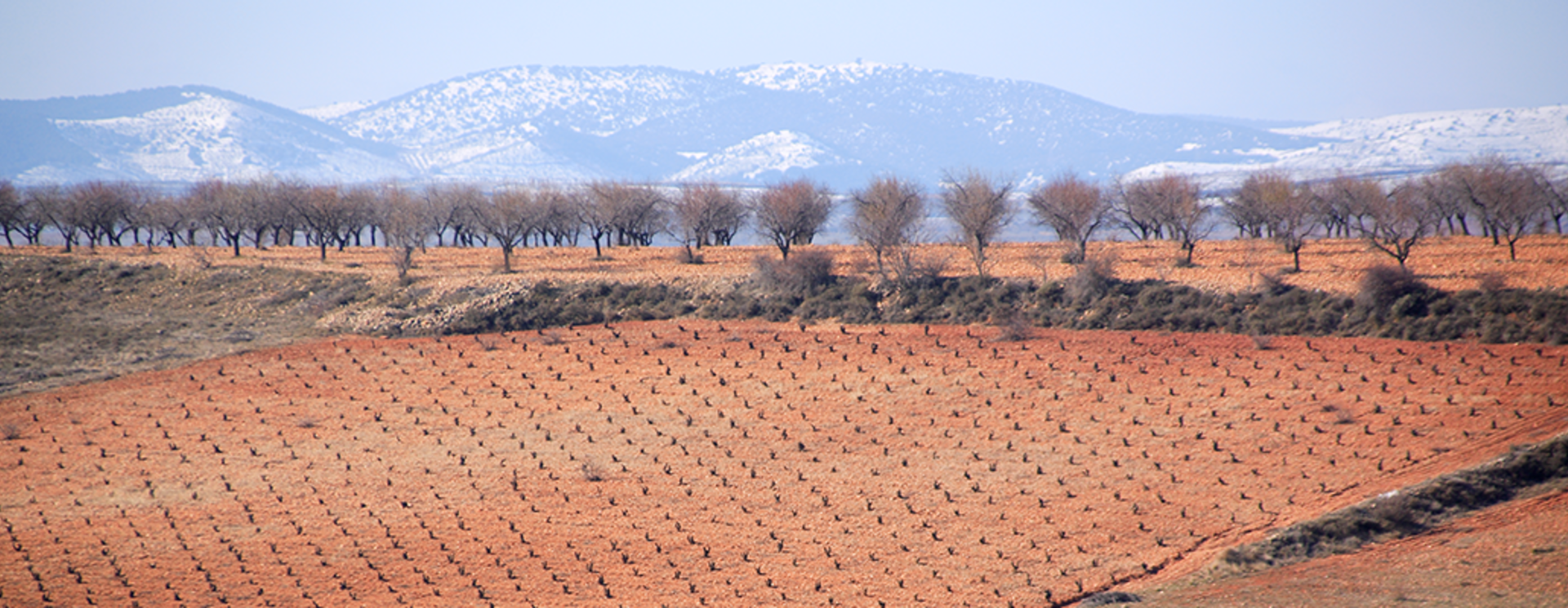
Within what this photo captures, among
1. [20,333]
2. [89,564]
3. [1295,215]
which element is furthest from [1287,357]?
[20,333]

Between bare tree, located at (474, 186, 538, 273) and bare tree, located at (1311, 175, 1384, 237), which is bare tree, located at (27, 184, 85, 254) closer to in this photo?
bare tree, located at (474, 186, 538, 273)

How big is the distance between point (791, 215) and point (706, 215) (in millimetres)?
7595

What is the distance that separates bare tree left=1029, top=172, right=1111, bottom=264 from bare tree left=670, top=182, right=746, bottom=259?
69.6 ft

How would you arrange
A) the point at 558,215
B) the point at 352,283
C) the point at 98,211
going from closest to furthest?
the point at 352,283
the point at 98,211
the point at 558,215

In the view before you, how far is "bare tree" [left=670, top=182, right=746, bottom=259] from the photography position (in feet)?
211

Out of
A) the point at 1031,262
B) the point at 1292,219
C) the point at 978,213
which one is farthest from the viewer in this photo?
the point at 1031,262

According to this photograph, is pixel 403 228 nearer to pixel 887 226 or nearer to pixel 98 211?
pixel 887 226

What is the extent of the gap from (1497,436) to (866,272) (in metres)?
28.1

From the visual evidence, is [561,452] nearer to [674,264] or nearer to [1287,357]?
[1287,357]

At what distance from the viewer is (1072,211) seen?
178ft

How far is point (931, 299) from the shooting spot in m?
41.8

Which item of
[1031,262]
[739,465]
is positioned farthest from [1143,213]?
[739,465]

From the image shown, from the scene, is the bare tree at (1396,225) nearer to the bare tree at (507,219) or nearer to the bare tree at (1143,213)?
the bare tree at (1143,213)

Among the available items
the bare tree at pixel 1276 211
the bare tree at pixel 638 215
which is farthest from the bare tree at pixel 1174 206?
the bare tree at pixel 638 215
